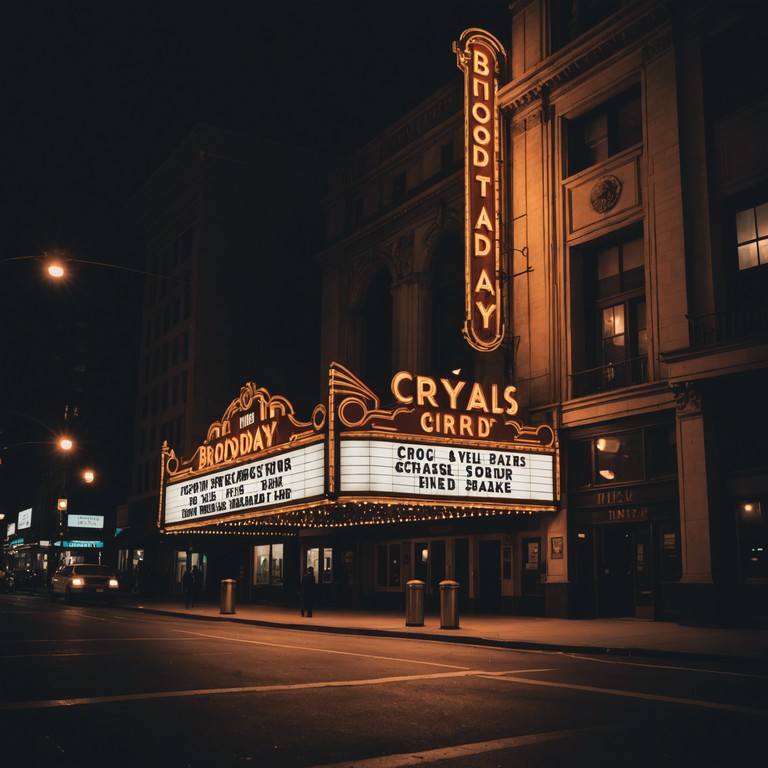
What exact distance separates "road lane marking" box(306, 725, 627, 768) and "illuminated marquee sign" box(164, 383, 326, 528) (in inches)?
661

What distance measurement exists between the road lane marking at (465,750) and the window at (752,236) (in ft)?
55.5

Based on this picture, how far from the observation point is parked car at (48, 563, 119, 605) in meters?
38.7

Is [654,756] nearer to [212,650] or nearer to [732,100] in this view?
[212,650]

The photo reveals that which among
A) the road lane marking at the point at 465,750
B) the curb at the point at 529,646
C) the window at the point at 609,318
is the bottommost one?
the curb at the point at 529,646

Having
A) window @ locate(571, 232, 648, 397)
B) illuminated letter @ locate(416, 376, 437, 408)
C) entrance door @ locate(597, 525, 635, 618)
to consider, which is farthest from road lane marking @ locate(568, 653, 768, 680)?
window @ locate(571, 232, 648, 397)

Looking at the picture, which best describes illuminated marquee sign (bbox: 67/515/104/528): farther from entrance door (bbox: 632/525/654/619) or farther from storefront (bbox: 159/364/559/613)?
entrance door (bbox: 632/525/654/619)

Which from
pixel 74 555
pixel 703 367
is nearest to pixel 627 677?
pixel 703 367

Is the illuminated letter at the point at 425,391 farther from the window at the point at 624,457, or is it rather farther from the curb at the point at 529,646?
the curb at the point at 529,646

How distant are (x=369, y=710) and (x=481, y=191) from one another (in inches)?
846

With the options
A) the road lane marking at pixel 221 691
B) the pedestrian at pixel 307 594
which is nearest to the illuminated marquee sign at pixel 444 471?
the pedestrian at pixel 307 594

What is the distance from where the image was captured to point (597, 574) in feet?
84.5

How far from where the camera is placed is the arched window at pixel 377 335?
3800 cm

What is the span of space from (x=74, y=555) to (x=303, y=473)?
5698cm

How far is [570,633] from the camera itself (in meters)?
20.1
